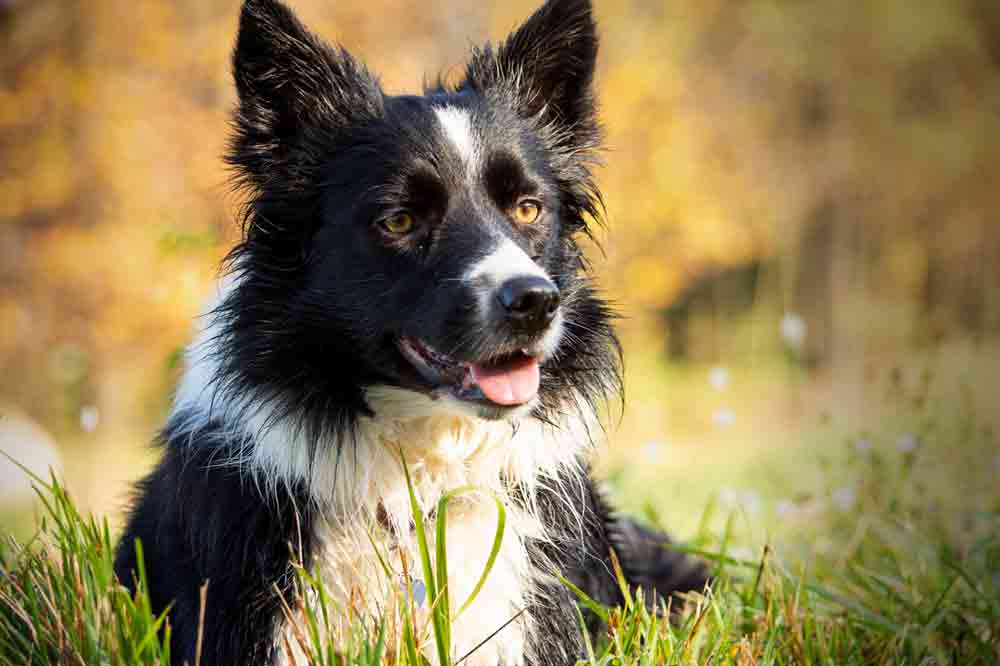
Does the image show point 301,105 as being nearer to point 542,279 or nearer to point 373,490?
point 542,279

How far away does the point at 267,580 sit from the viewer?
2.74 metres

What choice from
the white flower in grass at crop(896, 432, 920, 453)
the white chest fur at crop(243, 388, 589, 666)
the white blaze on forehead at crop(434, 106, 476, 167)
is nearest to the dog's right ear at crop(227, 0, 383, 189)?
the white blaze on forehead at crop(434, 106, 476, 167)

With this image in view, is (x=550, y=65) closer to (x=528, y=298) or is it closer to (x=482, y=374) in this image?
(x=528, y=298)

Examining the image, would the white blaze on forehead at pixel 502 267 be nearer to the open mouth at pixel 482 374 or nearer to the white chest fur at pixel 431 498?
the open mouth at pixel 482 374

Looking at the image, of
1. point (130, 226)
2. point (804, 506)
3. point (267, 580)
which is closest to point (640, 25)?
point (130, 226)

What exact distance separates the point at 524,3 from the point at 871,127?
304 inches

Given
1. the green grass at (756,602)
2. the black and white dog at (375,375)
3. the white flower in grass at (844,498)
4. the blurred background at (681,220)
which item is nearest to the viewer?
the green grass at (756,602)

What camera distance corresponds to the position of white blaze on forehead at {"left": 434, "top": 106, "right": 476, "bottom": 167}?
311 centimetres

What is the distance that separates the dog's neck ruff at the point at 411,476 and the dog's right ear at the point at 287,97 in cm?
69

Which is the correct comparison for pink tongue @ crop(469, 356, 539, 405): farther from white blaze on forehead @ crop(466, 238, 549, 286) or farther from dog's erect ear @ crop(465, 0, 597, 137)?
dog's erect ear @ crop(465, 0, 597, 137)

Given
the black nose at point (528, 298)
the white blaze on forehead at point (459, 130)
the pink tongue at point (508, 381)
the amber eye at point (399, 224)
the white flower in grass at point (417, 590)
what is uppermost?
the white blaze on forehead at point (459, 130)

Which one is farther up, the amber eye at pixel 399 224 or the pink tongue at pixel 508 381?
the amber eye at pixel 399 224

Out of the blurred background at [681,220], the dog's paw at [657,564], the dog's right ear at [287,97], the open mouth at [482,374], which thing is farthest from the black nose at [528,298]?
the dog's paw at [657,564]

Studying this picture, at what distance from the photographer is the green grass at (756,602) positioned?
248 cm
